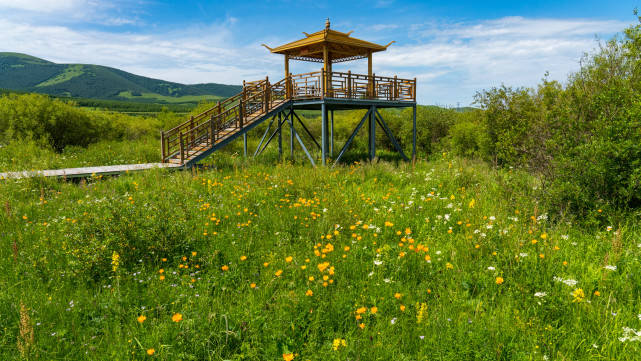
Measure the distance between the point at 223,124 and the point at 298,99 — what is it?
3596 millimetres

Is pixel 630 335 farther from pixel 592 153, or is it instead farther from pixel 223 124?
pixel 223 124

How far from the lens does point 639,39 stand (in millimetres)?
9406

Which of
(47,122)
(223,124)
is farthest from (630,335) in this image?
(47,122)

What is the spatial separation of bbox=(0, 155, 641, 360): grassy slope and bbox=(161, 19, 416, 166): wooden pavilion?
8012mm

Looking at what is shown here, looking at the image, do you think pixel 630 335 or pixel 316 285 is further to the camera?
pixel 316 285

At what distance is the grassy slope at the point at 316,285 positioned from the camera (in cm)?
312

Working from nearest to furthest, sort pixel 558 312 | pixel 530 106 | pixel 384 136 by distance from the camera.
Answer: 1. pixel 558 312
2. pixel 530 106
3. pixel 384 136

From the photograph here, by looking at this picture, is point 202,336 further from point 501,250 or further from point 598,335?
point 501,250

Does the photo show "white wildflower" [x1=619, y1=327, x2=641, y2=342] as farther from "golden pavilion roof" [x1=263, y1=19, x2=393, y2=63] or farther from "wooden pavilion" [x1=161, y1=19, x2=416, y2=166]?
"golden pavilion roof" [x1=263, y1=19, x2=393, y2=63]

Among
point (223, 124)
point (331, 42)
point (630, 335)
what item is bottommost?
point (630, 335)

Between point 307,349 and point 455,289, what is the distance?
197 centimetres

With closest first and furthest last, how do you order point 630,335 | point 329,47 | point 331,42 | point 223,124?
point 630,335
point 223,124
point 331,42
point 329,47

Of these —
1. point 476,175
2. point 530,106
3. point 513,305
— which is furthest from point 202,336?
point 530,106

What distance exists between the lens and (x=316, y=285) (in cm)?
385
